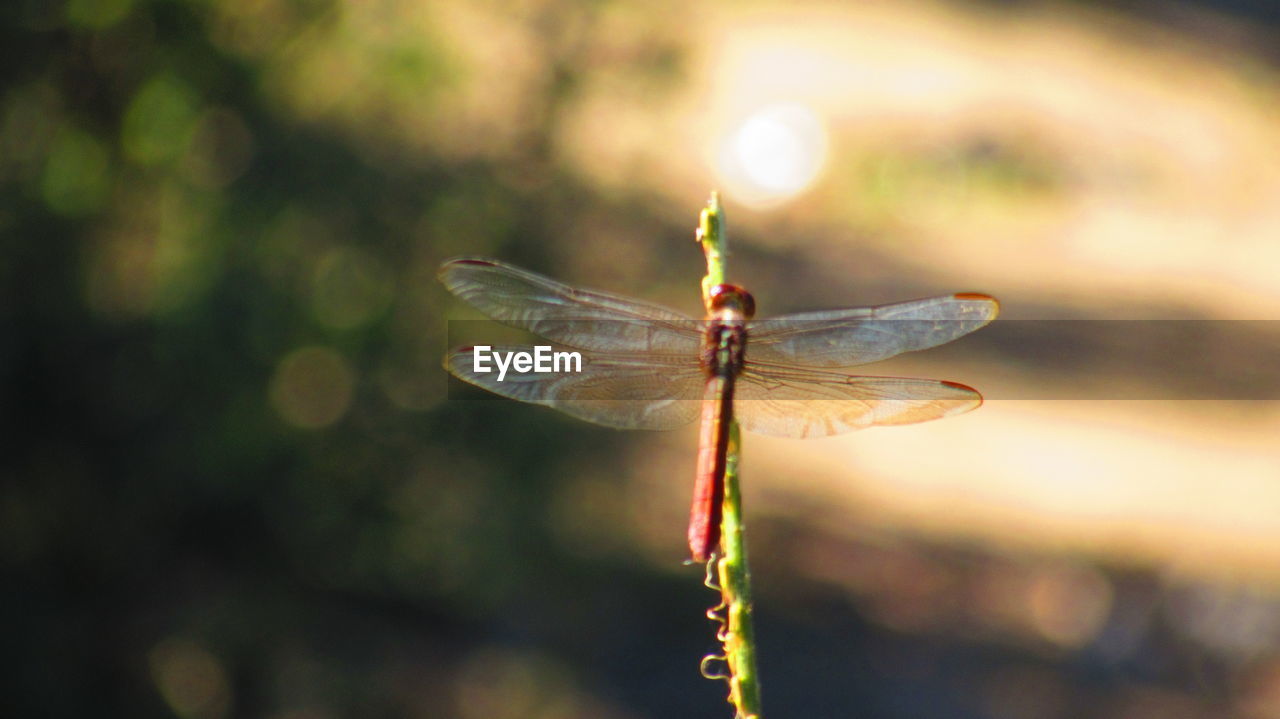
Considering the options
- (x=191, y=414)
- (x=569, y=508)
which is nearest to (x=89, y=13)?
(x=191, y=414)

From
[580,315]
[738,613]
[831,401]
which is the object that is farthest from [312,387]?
[738,613]

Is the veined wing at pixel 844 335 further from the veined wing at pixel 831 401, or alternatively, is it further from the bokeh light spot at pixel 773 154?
the bokeh light spot at pixel 773 154

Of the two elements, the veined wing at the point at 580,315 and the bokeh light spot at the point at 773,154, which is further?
the bokeh light spot at the point at 773,154

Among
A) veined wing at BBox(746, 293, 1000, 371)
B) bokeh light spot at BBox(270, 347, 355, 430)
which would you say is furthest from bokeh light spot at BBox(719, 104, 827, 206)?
veined wing at BBox(746, 293, 1000, 371)

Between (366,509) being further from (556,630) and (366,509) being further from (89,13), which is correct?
(89,13)

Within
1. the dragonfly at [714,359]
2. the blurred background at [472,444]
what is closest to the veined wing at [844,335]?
the dragonfly at [714,359]

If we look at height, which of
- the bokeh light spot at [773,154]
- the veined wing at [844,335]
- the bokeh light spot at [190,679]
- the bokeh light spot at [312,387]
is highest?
the bokeh light spot at [773,154]

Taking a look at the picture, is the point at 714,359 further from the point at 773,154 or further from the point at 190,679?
the point at 773,154
